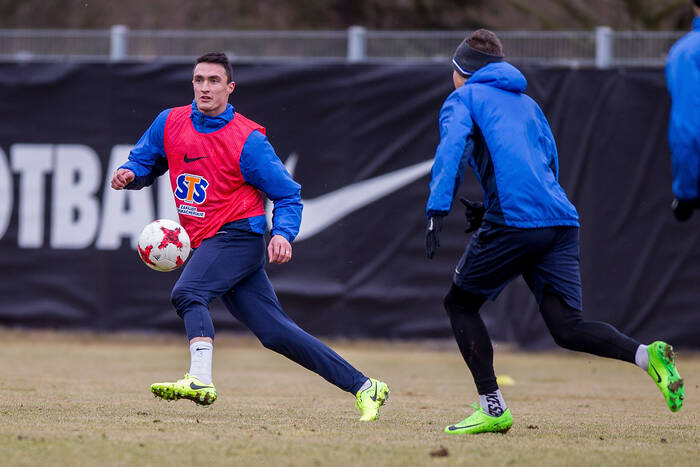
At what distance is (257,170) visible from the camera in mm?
6414

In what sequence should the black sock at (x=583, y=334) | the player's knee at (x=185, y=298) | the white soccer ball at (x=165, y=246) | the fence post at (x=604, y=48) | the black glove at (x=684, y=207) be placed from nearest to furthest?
the black glove at (x=684, y=207), the black sock at (x=583, y=334), the player's knee at (x=185, y=298), the white soccer ball at (x=165, y=246), the fence post at (x=604, y=48)

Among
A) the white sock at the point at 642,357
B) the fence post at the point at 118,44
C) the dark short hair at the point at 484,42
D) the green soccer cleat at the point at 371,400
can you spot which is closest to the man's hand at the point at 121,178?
the green soccer cleat at the point at 371,400

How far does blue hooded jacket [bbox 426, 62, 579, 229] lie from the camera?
18.6 ft

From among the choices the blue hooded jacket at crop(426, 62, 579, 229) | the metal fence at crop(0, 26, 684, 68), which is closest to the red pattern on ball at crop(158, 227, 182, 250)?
the blue hooded jacket at crop(426, 62, 579, 229)

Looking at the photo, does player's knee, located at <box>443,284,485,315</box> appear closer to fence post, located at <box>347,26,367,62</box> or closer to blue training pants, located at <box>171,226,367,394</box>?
blue training pants, located at <box>171,226,367,394</box>

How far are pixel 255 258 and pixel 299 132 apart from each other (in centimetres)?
622

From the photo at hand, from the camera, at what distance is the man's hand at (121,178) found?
6.47 meters

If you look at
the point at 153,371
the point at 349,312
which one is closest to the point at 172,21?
the point at 349,312

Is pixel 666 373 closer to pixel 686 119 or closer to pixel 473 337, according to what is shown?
pixel 473 337

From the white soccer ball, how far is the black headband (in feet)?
6.23

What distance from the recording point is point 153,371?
1019cm

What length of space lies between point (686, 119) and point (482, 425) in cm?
193

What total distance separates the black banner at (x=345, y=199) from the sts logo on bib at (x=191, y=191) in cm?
587

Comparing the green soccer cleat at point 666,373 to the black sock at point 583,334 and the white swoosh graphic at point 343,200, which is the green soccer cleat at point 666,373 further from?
the white swoosh graphic at point 343,200
